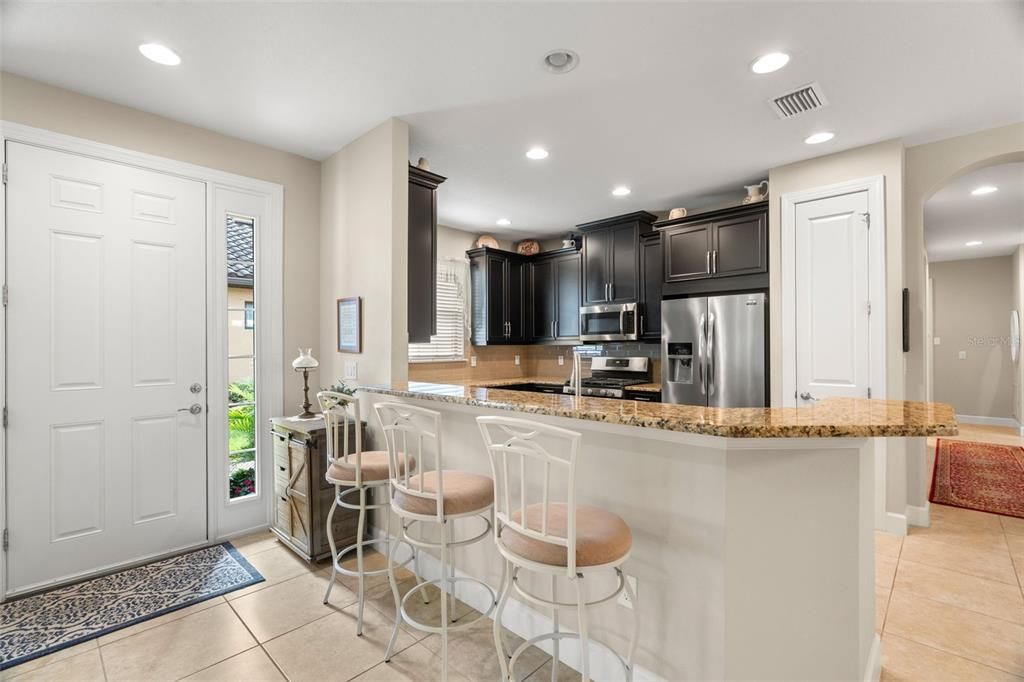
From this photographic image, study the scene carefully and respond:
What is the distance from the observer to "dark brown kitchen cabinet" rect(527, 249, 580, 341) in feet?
18.2

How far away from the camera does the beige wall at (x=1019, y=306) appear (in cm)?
675

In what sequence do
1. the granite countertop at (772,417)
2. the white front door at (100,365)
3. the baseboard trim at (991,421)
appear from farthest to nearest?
the baseboard trim at (991,421) < the white front door at (100,365) < the granite countertop at (772,417)

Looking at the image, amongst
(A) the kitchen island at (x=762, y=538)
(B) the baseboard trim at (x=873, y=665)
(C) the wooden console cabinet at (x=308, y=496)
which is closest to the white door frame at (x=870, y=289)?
(B) the baseboard trim at (x=873, y=665)

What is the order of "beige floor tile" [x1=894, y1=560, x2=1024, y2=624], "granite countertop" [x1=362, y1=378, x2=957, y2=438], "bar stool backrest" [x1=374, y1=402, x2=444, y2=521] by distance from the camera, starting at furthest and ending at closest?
"beige floor tile" [x1=894, y1=560, x2=1024, y2=624], "bar stool backrest" [x1=374, y1=402, x2=444, y2=521], "granite countertop" [x1=362, y1=378, x2=957, y2=438]

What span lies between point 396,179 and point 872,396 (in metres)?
3.50

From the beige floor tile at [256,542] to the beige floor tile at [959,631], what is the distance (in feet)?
11.4

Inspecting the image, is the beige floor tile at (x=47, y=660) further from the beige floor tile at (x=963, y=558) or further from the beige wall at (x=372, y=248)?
the beige floor tile at (x=963, y=558)

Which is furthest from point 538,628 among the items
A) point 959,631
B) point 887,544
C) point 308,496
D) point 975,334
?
point 975,334

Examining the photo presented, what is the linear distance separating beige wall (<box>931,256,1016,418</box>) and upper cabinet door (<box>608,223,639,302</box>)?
6798 mm

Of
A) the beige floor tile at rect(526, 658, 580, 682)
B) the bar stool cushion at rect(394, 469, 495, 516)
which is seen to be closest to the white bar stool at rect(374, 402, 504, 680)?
the bar stool cushion at rect(394, 469, 495, 516)

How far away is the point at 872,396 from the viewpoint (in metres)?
3.30

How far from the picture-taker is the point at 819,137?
10.4 feet

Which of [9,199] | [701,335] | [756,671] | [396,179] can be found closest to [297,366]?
[396,179]

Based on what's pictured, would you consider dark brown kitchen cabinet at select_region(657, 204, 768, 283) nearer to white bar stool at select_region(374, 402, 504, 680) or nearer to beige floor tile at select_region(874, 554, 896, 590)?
beige floor tile at select_region(874, 554, 896, 590)
